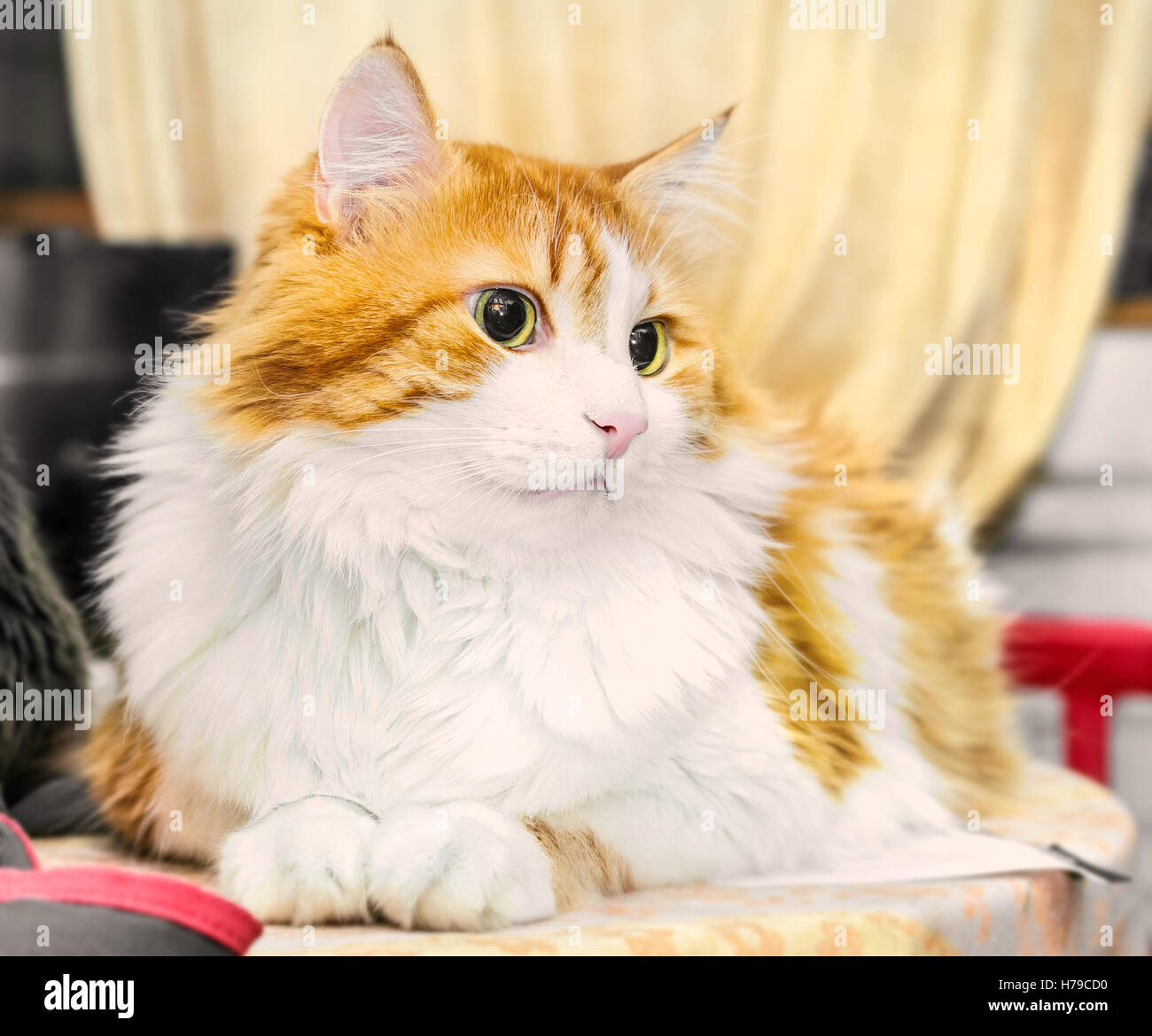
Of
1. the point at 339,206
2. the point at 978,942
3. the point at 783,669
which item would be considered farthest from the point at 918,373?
the point at 339,206

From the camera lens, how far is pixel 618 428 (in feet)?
2.38

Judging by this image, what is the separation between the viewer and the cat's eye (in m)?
0.81

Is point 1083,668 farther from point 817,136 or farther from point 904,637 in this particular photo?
point 817,136

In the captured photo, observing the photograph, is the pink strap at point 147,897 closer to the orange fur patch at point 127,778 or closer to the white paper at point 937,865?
the orange fur patch at point 127,778

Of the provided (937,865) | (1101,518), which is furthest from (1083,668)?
(937,865)

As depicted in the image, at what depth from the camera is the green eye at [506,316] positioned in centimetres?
74

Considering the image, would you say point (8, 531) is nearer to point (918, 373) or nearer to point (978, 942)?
point (978, 942)

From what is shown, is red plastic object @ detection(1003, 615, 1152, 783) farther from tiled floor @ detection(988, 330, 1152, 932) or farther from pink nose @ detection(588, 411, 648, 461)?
pink nose @ detection(588, 411, 648, 461)

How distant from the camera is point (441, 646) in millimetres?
769

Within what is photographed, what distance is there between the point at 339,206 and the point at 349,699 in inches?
13.0

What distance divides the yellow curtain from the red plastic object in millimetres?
207

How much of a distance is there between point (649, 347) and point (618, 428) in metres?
0.12

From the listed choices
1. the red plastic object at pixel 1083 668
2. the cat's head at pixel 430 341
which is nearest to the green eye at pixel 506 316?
the cat's head at pixel 430 341

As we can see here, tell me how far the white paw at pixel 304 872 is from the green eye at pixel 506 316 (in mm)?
329
